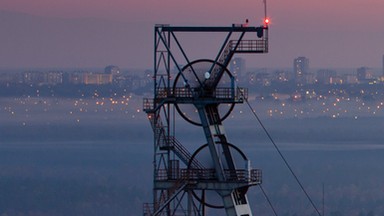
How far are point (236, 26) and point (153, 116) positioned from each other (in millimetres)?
7614

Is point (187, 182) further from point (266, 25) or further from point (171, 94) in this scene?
point (266, 25)

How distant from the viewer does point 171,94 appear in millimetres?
78375

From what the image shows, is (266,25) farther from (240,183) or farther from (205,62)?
(240,183)

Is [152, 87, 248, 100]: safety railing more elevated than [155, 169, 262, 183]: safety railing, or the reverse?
[152, 87, 248, 100]: safety railing

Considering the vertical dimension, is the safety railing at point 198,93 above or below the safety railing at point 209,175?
above

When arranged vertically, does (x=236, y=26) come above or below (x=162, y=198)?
above

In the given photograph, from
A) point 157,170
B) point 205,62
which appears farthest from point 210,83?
point 157,170

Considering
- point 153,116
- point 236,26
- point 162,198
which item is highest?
point 236,26

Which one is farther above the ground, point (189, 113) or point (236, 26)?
point (236, 26)

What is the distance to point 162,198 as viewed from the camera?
7888cm

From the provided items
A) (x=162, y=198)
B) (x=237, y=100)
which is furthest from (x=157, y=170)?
(x=237, y=100)

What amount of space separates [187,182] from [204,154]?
8.61 feet

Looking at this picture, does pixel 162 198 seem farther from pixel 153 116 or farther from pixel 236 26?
pixel 236 26

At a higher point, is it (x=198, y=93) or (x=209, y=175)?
(x=198, y=93)
